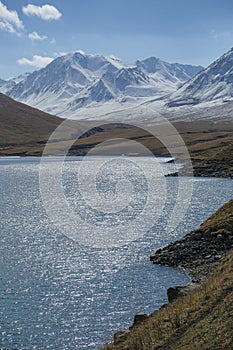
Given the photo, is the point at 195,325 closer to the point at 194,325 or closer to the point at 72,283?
the point at 194,325

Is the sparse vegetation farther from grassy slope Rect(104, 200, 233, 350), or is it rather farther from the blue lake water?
the blue lake water

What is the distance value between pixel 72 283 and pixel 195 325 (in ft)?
82.8

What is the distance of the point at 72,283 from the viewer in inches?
1921

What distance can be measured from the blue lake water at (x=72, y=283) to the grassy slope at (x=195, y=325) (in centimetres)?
693

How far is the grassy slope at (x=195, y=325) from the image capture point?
22.8m

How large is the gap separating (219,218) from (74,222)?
1236 inches

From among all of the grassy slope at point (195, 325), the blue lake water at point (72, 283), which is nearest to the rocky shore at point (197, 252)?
the blue lake water at point (72, 283)

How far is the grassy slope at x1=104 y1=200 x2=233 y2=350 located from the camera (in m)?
22.8

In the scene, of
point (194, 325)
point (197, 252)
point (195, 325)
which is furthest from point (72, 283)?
point (195, 325)

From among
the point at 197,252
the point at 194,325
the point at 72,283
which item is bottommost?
the point at 72,283

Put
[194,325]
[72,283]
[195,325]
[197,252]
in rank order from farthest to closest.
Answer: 1. [197,252]
2. [72,283]
3. [194,325]
4. [195,325]

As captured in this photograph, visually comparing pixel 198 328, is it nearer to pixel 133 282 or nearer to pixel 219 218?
pixel 133 282

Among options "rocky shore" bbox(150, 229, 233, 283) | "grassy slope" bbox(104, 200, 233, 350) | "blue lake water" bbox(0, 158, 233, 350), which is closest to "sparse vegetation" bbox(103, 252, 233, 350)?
"grassy slope" bbox(104, 200, 233, 350)

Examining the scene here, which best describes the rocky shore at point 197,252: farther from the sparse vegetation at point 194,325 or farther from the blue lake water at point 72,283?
the sparse vegetation at point 194,325
